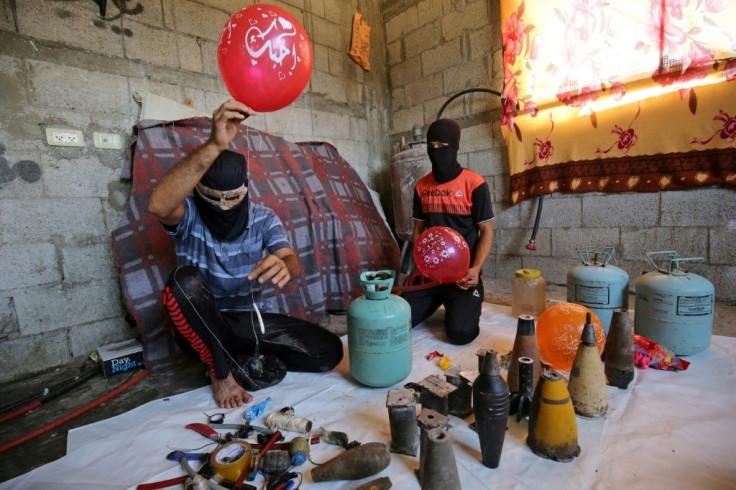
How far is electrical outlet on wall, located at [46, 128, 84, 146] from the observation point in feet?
7.16

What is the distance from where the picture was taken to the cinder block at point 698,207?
2506mm

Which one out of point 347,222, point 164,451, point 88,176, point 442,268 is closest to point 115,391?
point 164,451

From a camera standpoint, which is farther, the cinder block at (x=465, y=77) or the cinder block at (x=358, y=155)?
→ the cinder block at (x=358, y=155)

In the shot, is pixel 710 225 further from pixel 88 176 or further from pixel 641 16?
pixel 88 176

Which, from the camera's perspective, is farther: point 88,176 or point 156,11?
point 156,11

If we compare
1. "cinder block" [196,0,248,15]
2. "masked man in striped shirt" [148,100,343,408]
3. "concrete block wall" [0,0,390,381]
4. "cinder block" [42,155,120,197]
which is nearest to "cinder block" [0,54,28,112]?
"concrete block wall" [0,0,390,381]

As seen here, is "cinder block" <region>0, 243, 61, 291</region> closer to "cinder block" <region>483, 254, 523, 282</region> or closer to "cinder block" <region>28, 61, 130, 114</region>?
"cinder block" <region>28, 61, 130, 114</region>

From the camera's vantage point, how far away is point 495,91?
135 inches

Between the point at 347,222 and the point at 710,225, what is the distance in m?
2.66

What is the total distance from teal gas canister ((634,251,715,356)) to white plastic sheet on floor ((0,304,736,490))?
0.11 meters

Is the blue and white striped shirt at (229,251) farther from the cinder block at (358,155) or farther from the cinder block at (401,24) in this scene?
the cinder block at (401,24)

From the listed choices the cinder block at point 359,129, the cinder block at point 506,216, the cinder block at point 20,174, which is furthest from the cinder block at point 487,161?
the cinder block at point 20,174

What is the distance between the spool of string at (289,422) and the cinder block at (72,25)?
255 cm

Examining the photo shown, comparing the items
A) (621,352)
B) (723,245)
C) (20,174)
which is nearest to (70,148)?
(20,174)
